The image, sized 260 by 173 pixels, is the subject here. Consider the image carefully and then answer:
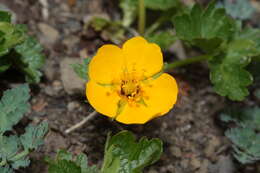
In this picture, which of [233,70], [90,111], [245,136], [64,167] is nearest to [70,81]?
[90,111]

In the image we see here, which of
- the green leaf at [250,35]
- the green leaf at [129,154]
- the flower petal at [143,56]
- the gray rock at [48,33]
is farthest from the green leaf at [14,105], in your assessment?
the green leaf at [250,35]

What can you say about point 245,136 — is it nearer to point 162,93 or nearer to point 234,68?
point 234,68

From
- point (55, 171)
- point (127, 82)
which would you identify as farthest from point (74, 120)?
point (55, 171)

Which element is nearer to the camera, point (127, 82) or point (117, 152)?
point (117, 152)

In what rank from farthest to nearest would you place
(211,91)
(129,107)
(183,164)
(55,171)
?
1. (211,91)
2. (183,164)
3. (129,107)
4. (55,171)

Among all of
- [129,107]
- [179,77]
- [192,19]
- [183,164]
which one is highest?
[192,19]

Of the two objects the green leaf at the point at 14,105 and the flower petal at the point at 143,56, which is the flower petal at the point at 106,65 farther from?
the green leaf at the point at 14,105

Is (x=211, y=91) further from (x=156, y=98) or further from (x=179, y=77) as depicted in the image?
(x=156, y=98)
